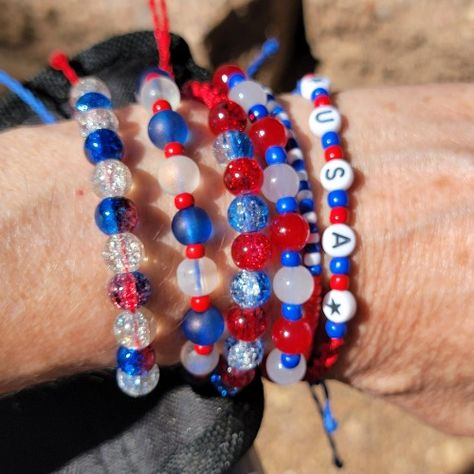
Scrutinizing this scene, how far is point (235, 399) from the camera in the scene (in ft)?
2.17

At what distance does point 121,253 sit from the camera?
58cm

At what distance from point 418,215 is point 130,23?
851 millimetres

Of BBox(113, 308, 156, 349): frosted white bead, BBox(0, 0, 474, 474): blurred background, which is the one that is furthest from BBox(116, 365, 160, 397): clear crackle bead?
BBox(0, 0, 474, 474): blurred background

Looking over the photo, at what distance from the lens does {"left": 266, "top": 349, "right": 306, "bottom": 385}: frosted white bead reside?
658 millimetres

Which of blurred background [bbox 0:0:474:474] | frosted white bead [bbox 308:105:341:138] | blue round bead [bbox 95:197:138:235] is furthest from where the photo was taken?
blurred background [bbox 0:0:474:474]

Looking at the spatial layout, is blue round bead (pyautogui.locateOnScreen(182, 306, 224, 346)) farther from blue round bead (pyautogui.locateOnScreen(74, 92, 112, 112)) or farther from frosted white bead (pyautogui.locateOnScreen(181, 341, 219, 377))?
blue round bead (pyautogui.locateOnScreen(74, 92, 112, 112))

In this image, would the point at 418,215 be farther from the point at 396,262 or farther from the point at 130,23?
the point at 130,23

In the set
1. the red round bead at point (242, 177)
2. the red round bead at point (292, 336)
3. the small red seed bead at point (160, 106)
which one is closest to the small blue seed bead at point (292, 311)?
the red round bead at point (292, 336)

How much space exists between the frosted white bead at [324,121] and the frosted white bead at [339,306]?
0.16m

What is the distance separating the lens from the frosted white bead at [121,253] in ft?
1.90

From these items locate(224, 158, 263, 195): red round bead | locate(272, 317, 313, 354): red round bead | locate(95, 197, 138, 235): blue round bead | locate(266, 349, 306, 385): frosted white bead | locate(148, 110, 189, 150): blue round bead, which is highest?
locate(148, 110, 189, 150): blue round bead

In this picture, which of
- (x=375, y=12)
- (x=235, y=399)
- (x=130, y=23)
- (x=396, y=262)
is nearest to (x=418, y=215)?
(x=396, y=262)

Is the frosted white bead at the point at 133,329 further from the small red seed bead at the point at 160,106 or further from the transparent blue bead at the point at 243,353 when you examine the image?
the small red seed bead at the point at 160,106

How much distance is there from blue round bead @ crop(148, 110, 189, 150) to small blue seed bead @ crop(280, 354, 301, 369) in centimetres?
22
